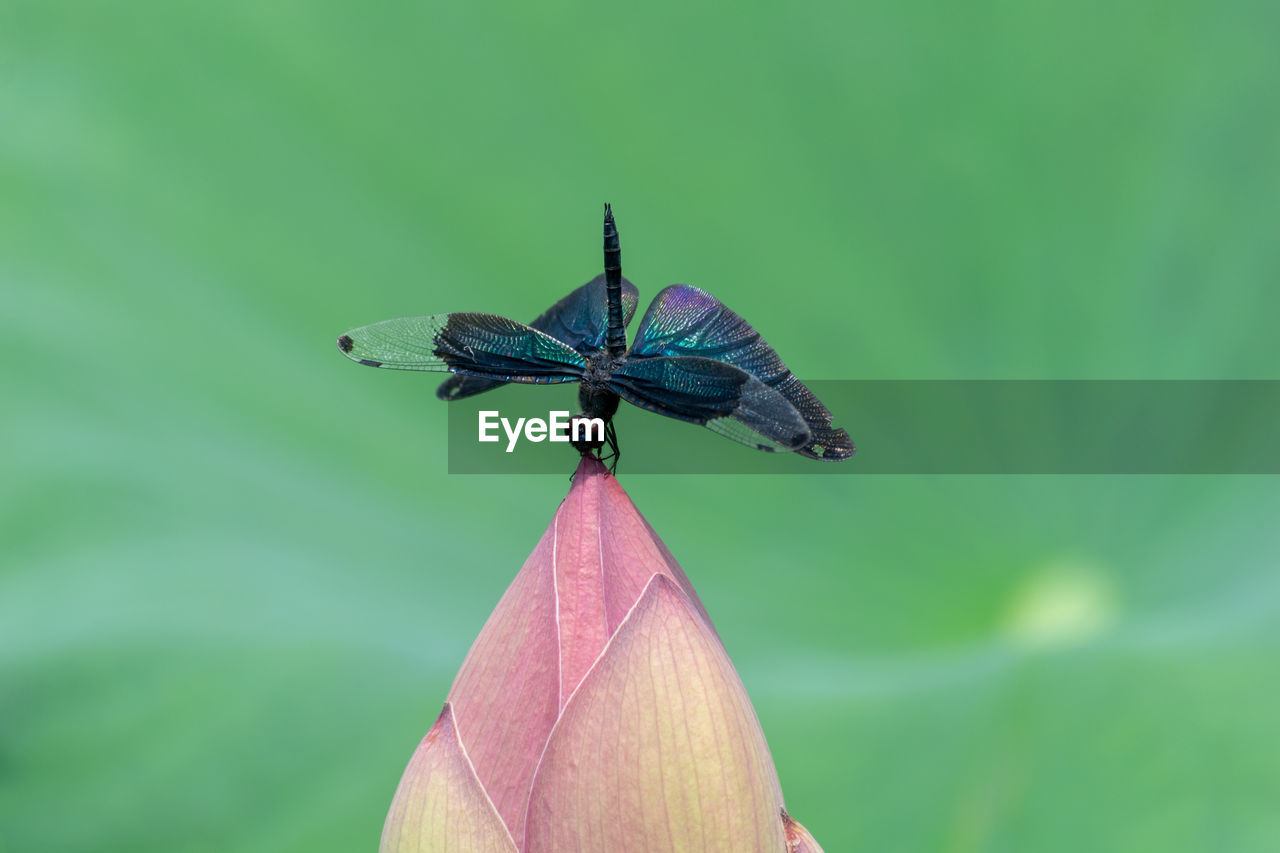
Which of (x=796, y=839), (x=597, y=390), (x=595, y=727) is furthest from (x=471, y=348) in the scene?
(x=796, y=839)

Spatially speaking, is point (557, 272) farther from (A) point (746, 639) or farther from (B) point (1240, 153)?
(B) point (1240, 153)

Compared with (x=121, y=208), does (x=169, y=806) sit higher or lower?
lower

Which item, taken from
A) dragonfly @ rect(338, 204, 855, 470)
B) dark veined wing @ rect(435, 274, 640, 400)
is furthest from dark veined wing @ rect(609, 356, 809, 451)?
dark veined wing @ rect(435, 274, 640, 400)

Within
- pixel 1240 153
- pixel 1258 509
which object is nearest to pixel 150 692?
pixel 1258 509

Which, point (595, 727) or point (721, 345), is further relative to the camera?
point (721, 345)

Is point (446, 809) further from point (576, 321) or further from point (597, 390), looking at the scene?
point (576, 321)

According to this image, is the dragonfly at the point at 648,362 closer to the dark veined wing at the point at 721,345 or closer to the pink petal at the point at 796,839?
the dark veined wing at the point at 721,345

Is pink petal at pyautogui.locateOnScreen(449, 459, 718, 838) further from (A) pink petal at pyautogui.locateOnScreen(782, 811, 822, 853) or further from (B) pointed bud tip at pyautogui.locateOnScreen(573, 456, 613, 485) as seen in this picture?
(A) pink petal at pyautogui.locateOnScreen(782, 811, 822, 853)
